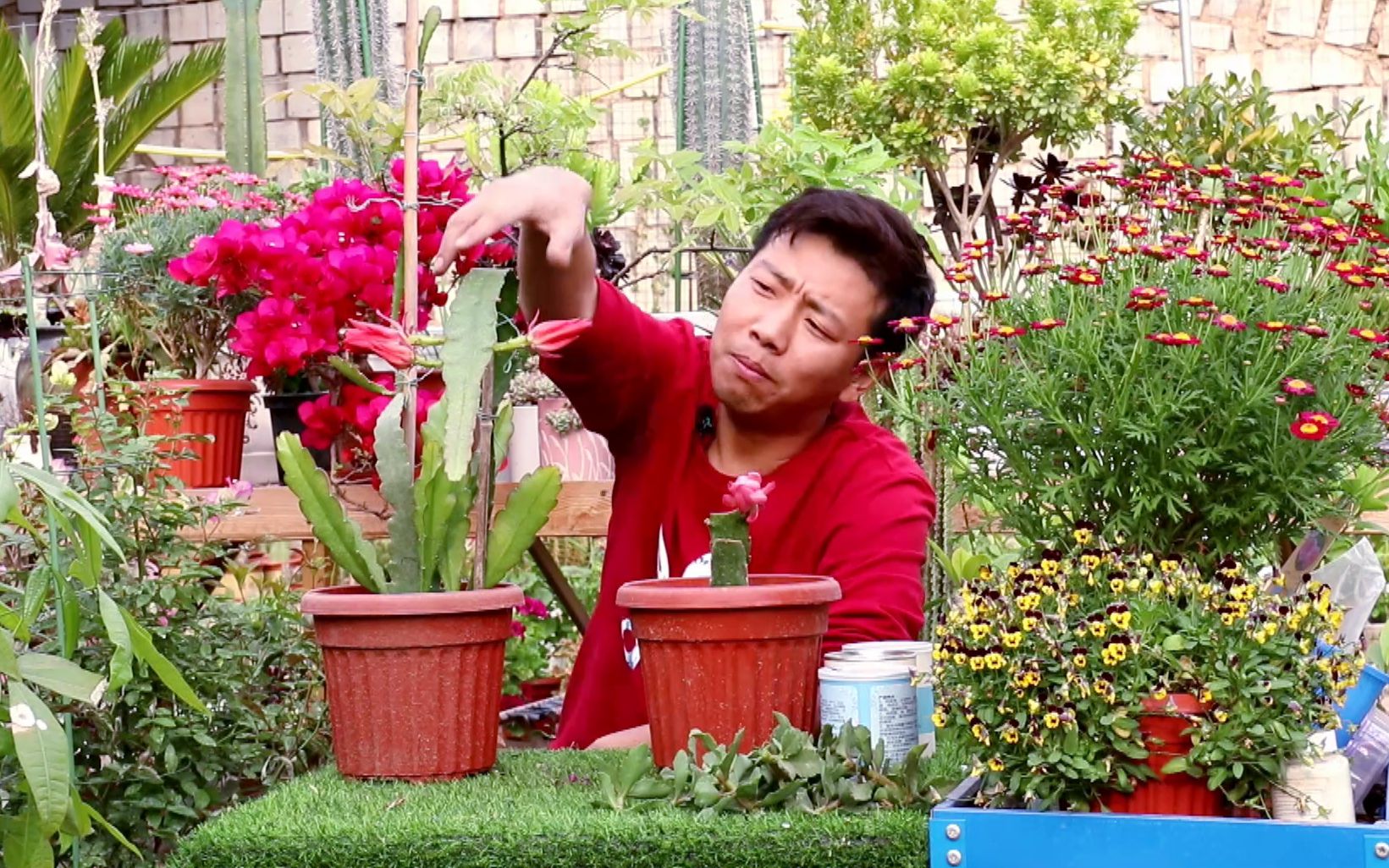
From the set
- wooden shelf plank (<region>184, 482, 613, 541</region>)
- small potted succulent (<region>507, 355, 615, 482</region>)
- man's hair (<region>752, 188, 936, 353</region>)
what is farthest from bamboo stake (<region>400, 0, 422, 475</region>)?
small potted succulent (<region>507, 355, 615, 482</region>)

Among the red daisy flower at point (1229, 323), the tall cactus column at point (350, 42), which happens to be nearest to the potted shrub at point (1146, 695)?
the red daisy flower at point (1229, 323)

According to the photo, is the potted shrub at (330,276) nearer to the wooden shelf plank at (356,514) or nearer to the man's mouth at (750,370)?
the wooden shelf plank at (356,514)

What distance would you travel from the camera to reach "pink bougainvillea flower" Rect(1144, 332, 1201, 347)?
4.73 feet

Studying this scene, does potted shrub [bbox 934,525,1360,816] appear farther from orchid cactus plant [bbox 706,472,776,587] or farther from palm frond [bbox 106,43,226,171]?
palm frond [bbox 106,43,226,171]

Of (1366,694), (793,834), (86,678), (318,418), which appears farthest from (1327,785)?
(318,418)

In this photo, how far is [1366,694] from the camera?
1517 millimetres

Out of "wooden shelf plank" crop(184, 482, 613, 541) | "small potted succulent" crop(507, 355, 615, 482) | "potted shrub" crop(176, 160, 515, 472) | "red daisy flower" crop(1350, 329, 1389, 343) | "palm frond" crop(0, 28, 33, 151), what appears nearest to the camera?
"red daisy flower" crop(1350, 329, 1389, 343)

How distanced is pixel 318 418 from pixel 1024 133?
1610 millimetres

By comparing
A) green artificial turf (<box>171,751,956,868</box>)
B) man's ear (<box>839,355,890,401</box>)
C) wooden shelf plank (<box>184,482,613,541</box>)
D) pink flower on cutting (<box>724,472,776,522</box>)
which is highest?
man's ear (<box>839,355,890,401</box>)

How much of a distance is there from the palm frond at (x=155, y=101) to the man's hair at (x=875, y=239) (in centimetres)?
730

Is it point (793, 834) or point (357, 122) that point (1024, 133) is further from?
point (793, 834)

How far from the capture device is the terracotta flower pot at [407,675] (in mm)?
1611

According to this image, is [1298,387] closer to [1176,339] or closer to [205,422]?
[1176,339]

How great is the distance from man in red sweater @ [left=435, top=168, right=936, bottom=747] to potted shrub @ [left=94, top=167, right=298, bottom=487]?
26.3 inches
